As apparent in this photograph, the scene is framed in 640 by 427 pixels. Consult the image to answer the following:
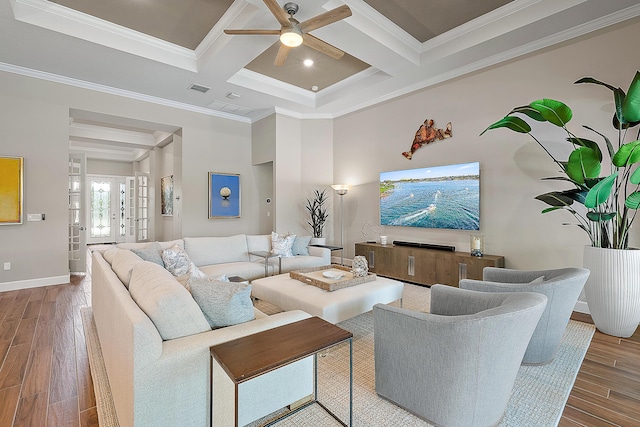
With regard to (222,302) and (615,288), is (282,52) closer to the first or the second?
(222,302)

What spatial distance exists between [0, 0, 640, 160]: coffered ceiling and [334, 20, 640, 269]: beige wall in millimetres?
232

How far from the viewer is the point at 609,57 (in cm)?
Answer: 338

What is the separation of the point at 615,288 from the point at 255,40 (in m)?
4.71

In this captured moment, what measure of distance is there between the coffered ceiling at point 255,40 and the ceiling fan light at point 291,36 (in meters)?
0.38

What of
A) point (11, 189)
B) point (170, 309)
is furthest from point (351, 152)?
point (11, 189)

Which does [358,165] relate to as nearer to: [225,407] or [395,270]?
[395,270]

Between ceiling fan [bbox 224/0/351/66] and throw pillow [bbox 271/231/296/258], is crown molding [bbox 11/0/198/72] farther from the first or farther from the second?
throw pillow [bbox 271/231/296/258]

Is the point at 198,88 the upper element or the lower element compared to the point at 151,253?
upper

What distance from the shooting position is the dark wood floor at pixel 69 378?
1.86 m

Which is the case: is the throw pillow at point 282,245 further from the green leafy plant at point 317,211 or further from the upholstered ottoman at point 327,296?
the upholstered ottoman at point 327,296

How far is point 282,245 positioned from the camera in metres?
5.02

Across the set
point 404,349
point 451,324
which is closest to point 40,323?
point 404,349

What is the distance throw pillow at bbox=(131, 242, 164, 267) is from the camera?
360 cm

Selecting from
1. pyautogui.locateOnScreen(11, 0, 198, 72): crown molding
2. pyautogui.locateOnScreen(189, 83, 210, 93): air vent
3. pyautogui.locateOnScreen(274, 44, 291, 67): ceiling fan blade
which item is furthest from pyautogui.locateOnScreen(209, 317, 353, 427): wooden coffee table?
pyautogui.locateOnScreen(189, 83, 210, 93): air vent
